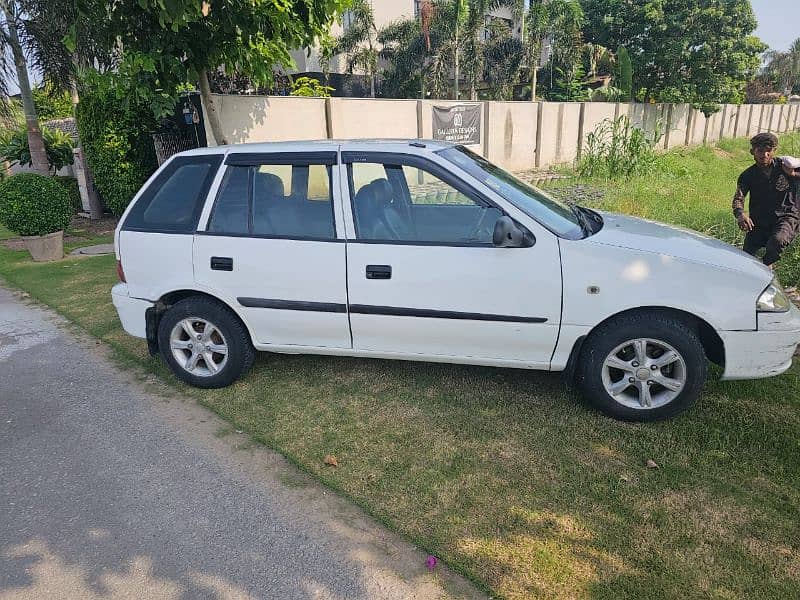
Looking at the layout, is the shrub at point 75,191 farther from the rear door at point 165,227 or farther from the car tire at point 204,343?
the car tire at point 204,343

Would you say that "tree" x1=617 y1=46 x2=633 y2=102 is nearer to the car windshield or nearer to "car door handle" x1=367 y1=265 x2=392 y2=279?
the car windshield

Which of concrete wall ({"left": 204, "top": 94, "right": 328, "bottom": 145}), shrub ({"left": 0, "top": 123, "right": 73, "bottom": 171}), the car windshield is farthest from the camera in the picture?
shrub ({"left": 0, "top": 123, "right": 73, "bottom": 171})

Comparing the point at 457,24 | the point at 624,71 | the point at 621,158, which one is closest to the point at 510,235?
the point at 621,158

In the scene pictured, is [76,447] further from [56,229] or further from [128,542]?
[56,229]

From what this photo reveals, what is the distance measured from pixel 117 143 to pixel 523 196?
8674 millimetres

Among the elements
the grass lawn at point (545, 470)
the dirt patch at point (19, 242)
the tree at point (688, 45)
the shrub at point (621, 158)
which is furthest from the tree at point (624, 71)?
the grass lawn at point (545, 470)

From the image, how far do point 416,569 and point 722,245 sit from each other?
2.89 meters

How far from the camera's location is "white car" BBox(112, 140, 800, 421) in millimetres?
3369

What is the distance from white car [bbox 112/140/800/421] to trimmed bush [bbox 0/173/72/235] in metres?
5.64

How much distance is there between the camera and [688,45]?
2389 centimetres

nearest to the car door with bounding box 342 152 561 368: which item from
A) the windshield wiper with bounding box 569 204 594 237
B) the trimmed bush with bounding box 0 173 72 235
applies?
the windshield wiper with bounding box 569 204 594 237

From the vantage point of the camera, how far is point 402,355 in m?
3.90

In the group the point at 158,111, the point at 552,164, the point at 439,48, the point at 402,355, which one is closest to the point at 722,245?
the point at 402,355

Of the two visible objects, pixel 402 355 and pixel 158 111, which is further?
pixel 158 111
